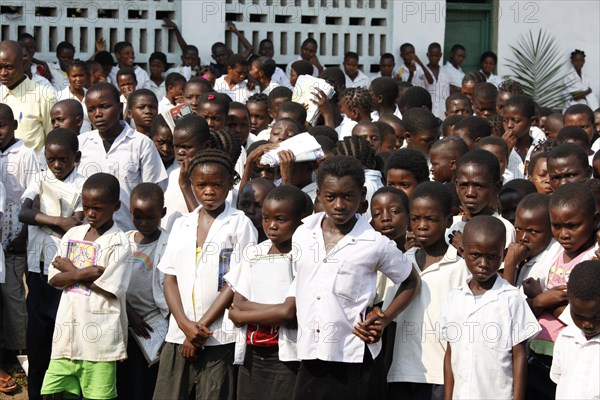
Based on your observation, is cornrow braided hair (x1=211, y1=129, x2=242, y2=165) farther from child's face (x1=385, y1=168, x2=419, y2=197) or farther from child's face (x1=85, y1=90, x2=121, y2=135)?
child's face (x1=385, y1=168, x2=419, y2=197)

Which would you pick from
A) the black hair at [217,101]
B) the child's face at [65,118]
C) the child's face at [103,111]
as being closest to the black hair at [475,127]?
the black hair at [217,101]

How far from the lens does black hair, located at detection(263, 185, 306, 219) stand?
4.85m

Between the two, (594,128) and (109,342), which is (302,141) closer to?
(109,342)

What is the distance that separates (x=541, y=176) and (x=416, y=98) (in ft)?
8.11

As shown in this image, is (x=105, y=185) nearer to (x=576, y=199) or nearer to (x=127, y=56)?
(x=576, y=199)

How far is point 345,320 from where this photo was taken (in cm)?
450

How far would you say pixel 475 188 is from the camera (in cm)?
521

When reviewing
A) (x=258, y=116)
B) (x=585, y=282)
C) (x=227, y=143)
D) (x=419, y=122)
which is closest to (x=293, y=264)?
(x=585, y=282)

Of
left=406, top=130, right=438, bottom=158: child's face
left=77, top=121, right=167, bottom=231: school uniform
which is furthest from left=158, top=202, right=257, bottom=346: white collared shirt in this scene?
left=406, top=130, right=438, bottom=158: child's face

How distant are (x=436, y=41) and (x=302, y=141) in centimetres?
762

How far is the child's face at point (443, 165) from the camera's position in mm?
5973

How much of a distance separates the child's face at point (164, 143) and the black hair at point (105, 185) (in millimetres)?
1116

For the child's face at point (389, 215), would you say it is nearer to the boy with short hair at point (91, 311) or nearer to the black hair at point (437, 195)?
the black hair at point (437, 195)

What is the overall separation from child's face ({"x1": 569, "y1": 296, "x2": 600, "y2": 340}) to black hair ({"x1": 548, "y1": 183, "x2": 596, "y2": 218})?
56 cm
